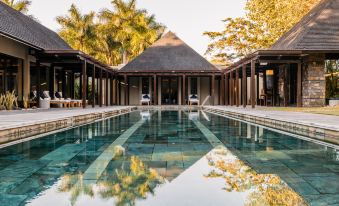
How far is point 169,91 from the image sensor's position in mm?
30609

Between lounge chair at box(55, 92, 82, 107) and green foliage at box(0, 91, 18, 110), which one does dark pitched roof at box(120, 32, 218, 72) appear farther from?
green foliage at box(0, 91, 18, 110)

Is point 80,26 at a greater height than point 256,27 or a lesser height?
greater

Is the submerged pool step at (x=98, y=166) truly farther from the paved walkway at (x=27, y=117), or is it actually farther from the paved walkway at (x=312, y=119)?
the paved walkway at (x=312, y=119)

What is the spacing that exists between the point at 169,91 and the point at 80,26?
1653 centimetres

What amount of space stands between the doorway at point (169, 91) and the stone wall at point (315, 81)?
44.4 feet

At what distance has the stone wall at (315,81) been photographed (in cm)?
1852

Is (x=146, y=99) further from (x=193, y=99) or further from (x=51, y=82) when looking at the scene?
(x=51, y=82)

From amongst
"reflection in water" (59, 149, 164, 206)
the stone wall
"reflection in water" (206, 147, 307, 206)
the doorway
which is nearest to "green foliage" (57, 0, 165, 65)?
the doorway

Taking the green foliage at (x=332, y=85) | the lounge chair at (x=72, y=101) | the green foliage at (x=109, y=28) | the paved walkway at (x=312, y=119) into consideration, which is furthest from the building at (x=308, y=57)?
the green foliage at (x=109, y=28)

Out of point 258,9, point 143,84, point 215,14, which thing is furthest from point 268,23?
point 143,84

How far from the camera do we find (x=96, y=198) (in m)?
2.82

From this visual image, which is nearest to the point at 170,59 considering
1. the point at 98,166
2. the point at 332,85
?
the point at 332,85

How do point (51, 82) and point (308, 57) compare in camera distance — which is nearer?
point (308, 57)

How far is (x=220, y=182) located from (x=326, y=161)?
A: 165 centimetres
